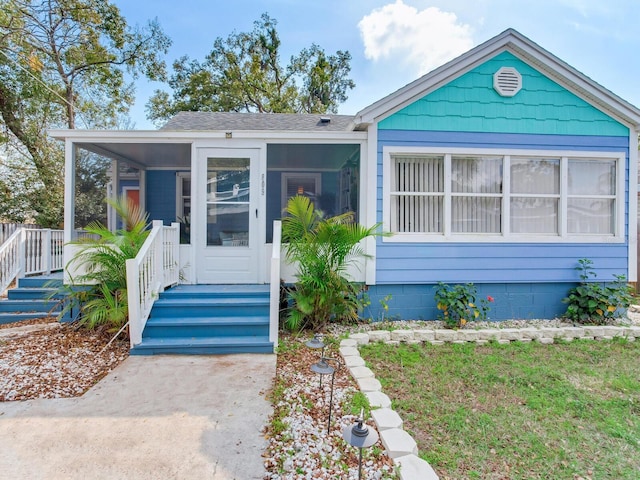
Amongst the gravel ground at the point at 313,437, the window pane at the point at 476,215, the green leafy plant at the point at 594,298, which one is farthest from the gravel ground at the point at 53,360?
the green leafy plant at the point at 594,298

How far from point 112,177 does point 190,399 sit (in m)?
6.40

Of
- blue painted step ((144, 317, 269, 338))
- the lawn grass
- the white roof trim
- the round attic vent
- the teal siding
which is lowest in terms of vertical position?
the lawn grass

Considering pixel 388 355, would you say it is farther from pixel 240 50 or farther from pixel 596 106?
pixel 240 50

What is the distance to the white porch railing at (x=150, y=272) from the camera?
156 inches

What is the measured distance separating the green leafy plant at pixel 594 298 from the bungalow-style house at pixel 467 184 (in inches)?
5.5

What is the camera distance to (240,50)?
1964 cm

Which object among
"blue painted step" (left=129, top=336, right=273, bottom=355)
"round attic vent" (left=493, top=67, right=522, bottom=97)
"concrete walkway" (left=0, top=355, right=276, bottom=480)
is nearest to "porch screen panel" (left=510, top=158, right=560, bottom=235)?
"round attic vent" (left=493, top=67, right=522, bottom=97)

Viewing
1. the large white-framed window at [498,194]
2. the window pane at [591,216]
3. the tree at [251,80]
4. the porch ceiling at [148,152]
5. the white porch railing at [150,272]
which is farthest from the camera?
the tree at [251,80]

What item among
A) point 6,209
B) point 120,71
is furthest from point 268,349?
point 120,71

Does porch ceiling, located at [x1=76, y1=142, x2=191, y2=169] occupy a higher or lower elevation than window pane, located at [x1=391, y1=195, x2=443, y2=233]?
higher

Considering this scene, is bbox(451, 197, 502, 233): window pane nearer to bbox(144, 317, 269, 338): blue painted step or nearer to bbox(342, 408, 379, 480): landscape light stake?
bbox(144, 317, 269, 338): blue painted step

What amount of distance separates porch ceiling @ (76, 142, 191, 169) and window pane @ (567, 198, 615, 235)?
620cm

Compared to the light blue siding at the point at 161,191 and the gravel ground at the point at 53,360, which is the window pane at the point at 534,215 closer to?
the gravel ground at the point at 53,360

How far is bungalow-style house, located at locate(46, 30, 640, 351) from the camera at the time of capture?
5.30m
